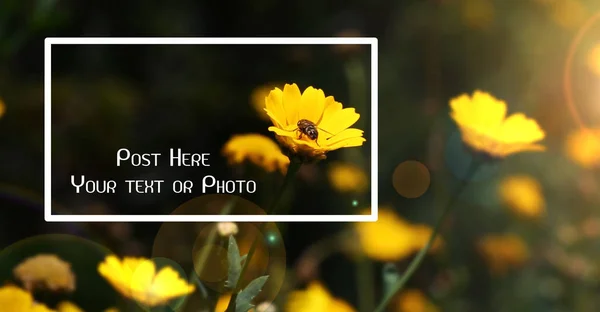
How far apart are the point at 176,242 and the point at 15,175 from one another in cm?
23

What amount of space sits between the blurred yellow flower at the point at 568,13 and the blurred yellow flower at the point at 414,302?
0.41m

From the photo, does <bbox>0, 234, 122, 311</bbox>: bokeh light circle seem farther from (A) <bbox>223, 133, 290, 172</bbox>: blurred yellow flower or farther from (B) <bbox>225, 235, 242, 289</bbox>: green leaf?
(B) <bbox>225, 235, 242, 289</bbox>: green leaf

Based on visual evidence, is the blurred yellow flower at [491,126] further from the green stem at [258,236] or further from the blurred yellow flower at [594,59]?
the green stem at [258,236]

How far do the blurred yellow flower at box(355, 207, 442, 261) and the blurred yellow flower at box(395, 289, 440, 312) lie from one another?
0.25ft

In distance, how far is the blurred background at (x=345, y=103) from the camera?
0.85 meters

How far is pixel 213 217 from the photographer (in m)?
0.81

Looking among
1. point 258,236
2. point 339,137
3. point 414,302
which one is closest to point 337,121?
point 339,137

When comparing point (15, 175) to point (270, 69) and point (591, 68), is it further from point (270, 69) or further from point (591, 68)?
point (591, 68)

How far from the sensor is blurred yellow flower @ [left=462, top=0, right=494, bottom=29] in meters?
0.88

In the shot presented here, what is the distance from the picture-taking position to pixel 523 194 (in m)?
1.03

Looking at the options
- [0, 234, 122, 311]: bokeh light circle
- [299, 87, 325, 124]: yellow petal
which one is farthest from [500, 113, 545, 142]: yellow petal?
[0, 234, 122, 311]: bokeh light circle

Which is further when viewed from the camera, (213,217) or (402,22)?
(402,22)

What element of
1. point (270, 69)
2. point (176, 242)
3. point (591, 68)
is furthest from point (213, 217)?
point (591, 68)

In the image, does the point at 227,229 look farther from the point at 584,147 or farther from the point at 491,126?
the point at 584,147
